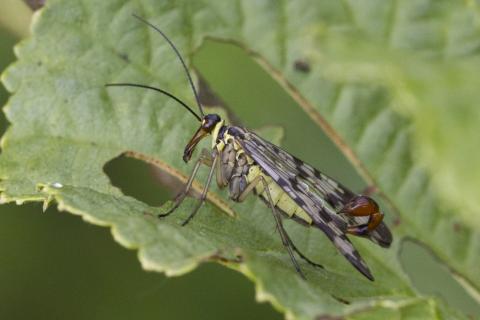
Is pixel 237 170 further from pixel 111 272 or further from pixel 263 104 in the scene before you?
pixel 111 272

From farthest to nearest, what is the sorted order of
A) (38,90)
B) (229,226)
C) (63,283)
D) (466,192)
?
1. (63,283)
2. (38,90)
3. (229,226)
4. (466,192)

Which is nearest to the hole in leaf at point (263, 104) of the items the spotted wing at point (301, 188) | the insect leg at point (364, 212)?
the spotted wing at point (301, 188)

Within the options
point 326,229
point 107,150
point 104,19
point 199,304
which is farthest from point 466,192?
point 199,304

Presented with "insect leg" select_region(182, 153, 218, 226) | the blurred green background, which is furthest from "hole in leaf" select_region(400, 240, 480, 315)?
"insect leg" select_region(182, 153, 218, 226)

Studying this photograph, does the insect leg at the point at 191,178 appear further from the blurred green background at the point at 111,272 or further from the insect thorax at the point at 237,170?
the blurred green background at the point at 111,272

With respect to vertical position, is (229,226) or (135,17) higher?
(135,17)

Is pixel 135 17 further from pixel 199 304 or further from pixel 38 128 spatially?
pixel 199 304

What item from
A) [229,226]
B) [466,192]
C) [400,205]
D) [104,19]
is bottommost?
[229,226]
